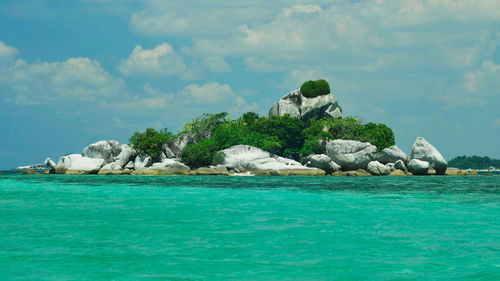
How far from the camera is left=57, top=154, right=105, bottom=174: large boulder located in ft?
196

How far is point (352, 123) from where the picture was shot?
222 feet

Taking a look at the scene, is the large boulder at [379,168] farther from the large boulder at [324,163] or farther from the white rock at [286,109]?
the white rock at [286,109]

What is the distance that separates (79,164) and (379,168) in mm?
34172

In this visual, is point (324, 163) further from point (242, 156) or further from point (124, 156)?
point (124, 156)

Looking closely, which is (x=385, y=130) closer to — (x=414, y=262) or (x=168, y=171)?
(x=168, y=171)

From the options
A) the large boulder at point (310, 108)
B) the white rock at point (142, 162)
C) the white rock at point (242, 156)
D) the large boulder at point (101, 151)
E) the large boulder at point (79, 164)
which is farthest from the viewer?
the large boulder at point (310, 108)

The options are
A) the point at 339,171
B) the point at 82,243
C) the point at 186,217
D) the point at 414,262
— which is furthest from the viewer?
the point at 339,171

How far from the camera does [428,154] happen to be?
2120 inches

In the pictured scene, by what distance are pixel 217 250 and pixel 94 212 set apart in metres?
8.06

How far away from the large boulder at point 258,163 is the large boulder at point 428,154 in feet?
33.3

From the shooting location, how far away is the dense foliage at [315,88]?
73688mm

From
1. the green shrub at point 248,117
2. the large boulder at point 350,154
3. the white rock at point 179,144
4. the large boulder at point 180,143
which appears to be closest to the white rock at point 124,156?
the large boulder at point 180,143


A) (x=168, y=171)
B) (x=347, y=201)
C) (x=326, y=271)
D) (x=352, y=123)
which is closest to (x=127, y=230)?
(x=326, y=271)

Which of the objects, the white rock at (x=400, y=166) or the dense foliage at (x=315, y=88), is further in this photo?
the dense foliage at (x=315, y=88)
